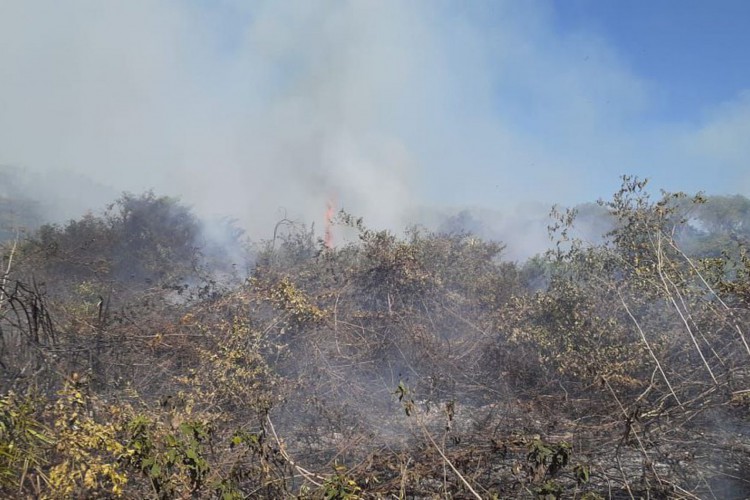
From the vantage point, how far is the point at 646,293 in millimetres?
6242

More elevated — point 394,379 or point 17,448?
point 394,379

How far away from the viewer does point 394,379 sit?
6.35 m

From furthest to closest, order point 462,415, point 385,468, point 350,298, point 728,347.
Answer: point 350,298, point 462,415, point 728,347, point 385,468

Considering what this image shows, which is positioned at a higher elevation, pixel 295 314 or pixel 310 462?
pixel 295 314

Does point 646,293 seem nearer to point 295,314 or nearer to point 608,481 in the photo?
point 608,481

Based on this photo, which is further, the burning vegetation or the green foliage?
the burning vegetation

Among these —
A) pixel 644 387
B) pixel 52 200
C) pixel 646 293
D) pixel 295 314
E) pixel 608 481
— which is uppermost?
pixel 52 200

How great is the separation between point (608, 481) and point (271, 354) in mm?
3900

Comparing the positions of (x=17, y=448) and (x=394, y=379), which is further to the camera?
(x=394, y=379)

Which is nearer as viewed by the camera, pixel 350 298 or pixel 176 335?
pixel 176 335

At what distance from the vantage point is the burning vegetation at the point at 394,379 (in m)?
3.14

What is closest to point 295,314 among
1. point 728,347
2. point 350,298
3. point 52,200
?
point 350,298

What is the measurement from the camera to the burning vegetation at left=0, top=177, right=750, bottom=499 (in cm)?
314

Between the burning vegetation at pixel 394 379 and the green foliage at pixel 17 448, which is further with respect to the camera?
the burning vegetation at pixel 394 379
